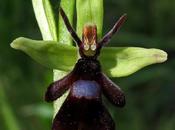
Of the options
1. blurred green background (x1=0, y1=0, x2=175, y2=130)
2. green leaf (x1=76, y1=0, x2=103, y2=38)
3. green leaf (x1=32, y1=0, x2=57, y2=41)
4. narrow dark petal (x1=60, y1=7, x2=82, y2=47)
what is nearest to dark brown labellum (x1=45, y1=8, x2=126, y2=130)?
narrow dark petal (x1=60, y1=7, x2=82, y2=47)

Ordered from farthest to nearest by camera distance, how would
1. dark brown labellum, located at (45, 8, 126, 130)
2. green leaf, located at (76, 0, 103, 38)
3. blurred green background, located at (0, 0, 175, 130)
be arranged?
blurred green background, located at (0, 0, 175, 130)
green leaf, located at (76, 0, 103, 38)
dark brown labellum, located at (45, 8, 126, 130)

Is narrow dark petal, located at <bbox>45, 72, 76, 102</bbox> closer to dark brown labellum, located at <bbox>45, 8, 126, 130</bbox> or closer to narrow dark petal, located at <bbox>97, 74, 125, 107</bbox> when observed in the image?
dark brown labellum, located at <bbox>45, 8, 126, 130</bbox>

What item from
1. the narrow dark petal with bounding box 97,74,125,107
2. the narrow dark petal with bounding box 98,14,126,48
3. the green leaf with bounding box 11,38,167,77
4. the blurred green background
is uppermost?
the narrow dark petal with bounding box 98,14,126,48

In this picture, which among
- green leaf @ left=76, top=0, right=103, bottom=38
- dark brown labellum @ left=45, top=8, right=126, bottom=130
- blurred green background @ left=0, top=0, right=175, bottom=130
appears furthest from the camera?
blurred green background @ left=0, top=0, right=175, bottom=130

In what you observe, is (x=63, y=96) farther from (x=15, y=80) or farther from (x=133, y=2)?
A: (x=133, y=2)

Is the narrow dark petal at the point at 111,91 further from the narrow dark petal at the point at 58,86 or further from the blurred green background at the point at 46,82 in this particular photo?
the blurred green background at the point at 46,82

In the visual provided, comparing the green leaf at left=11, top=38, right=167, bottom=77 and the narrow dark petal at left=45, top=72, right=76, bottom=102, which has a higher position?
the green leaf at left=11, top=38, right=167, bottom=77

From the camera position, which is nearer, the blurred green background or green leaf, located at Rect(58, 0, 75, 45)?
green leaf, located at Rect(58, 0, 75, 45)

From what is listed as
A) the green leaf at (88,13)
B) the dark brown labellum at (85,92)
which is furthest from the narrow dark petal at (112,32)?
the green leaf at (88,13)
